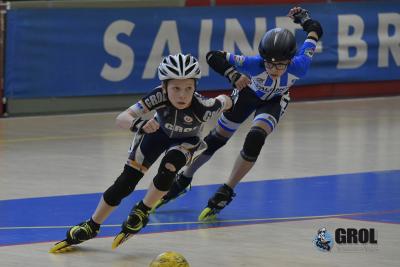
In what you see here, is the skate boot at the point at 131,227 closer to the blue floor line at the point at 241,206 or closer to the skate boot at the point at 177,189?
the blue floor line at the point at 241,206

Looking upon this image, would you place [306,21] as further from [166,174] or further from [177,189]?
[166,174]

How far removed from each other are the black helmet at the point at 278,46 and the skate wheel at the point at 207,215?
1.53 meters

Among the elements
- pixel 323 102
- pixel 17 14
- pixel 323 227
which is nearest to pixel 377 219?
pixel 323 227

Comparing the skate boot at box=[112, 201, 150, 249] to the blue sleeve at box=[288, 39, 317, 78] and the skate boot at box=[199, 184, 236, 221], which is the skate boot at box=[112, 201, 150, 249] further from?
the blue sleeve at box=[288, 39, 317, 78]

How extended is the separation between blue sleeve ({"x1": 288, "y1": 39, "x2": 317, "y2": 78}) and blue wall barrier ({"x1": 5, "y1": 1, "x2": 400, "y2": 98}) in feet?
26.6

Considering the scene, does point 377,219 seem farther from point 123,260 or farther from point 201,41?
point 201,41

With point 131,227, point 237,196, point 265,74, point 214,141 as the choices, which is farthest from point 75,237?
point 237,196

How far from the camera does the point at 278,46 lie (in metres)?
10.5

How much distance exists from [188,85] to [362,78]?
1364 cm

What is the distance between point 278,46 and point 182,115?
1.60 metres

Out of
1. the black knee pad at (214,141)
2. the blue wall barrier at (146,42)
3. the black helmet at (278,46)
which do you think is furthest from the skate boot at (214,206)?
the blue wall barrier at (146,42)

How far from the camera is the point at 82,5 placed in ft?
62.2

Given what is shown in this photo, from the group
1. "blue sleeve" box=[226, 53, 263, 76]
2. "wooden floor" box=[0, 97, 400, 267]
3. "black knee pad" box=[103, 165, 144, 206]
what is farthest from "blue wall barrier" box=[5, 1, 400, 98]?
"black knee pad" box=[103, 165, 144, 206]

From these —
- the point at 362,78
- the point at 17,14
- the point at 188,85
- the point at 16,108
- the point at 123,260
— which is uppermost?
the point at 362,78
